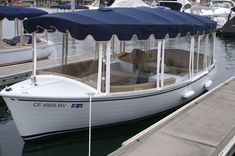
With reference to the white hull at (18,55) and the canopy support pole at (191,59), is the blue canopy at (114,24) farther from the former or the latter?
the white hull at (18,55)

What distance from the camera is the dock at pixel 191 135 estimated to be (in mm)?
6938

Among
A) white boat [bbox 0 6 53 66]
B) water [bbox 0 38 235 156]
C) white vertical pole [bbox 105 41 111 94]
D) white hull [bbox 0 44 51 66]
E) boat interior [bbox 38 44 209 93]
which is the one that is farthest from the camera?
white hull [bbox 0 44 51 66]

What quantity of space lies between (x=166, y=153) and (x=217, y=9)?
129ft

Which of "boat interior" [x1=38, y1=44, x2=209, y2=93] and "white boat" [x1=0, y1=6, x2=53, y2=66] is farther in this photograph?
"white boat" [x1=0, y1=6, x2=53, y2=66]

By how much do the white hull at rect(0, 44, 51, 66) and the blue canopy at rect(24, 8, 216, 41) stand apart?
5986mm

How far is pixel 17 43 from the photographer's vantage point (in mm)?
16453

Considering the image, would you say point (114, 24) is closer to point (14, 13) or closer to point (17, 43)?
point (14, 13)

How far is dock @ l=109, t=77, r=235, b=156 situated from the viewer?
6938 mm

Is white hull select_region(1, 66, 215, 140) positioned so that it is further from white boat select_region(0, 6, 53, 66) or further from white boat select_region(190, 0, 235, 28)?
white boat select_region(190, 0, 235, 28)

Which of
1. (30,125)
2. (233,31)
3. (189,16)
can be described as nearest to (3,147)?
(30,125)

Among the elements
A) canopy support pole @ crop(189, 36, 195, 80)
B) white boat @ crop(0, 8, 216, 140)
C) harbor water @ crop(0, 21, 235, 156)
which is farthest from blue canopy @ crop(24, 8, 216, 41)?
harbor water @ crop(0, 21, 235, 156)

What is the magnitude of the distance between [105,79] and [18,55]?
323 inches

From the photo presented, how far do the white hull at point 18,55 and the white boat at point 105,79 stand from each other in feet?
18.4

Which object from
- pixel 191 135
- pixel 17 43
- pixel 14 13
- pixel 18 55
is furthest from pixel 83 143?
pixel 17 43
